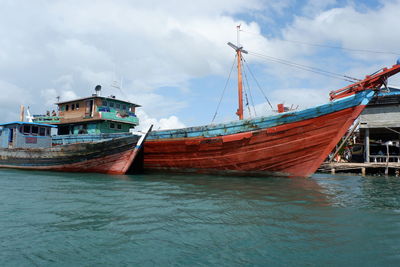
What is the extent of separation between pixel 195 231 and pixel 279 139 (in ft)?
26.8

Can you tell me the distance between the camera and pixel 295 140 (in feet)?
37.1

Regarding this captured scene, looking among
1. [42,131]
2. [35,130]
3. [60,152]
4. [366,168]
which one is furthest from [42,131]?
[366,168]

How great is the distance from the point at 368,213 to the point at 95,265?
5224 mm

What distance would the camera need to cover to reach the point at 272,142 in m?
11.5

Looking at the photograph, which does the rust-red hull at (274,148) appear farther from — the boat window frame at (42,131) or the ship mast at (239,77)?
the boat window frame at (42,131)

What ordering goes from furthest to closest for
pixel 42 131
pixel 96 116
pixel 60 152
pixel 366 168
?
pixel 366 168 → pixel 96 116 → pixel 42 131 → pixel 60 152

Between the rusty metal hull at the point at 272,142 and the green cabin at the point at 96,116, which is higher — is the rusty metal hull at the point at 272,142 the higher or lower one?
the lower one

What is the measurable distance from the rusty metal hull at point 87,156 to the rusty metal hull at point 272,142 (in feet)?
8.13

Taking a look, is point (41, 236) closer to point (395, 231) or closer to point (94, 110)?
point (395, 231)

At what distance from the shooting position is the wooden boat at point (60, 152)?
1323cm

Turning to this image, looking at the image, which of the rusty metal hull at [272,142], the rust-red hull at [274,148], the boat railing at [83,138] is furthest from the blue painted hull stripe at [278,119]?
the boat railing at [83,138]

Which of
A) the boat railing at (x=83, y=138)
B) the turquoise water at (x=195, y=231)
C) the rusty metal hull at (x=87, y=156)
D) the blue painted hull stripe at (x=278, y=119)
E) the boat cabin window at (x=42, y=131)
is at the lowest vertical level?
the turquoise water at (x=195, y=231)

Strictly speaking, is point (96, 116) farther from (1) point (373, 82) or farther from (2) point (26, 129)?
(1) point (373, 82)

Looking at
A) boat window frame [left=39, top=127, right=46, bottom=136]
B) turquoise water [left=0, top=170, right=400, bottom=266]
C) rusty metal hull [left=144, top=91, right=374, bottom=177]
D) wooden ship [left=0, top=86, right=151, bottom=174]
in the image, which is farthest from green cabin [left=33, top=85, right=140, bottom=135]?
turquoise water [left=0, top=170, right=400, bottom=266]
